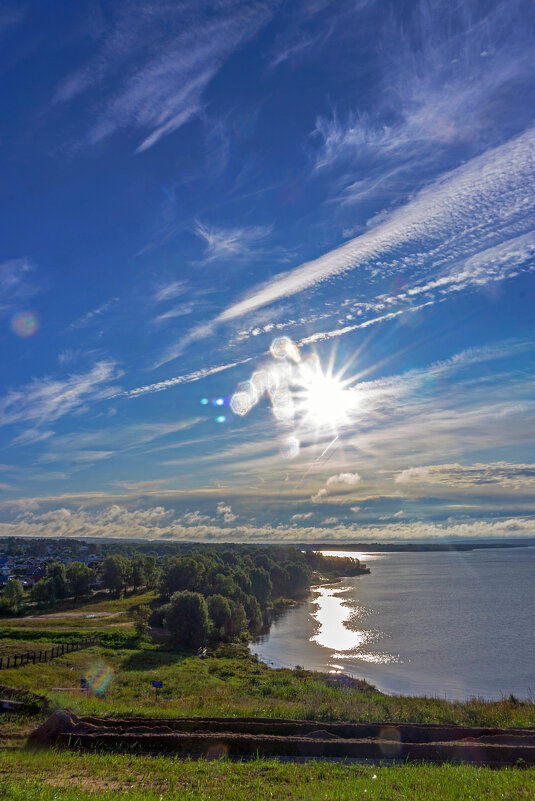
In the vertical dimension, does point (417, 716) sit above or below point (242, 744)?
below

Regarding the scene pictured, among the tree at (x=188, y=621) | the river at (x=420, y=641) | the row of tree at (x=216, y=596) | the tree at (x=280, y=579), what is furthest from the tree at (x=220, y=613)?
the tree at (x=280, y=579)

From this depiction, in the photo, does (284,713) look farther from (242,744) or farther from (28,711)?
(28,711)

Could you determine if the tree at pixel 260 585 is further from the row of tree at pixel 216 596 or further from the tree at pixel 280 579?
the tree at pixel 280 579

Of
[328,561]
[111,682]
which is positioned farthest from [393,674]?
[328,561]

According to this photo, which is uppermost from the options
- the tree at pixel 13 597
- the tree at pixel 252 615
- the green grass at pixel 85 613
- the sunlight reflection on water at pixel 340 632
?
the tree at pixel 13 597

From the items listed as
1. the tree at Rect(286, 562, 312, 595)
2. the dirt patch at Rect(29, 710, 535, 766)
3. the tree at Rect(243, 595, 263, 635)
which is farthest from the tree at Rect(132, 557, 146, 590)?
the dirt patch at Rect(29, 710, 535, 766)
